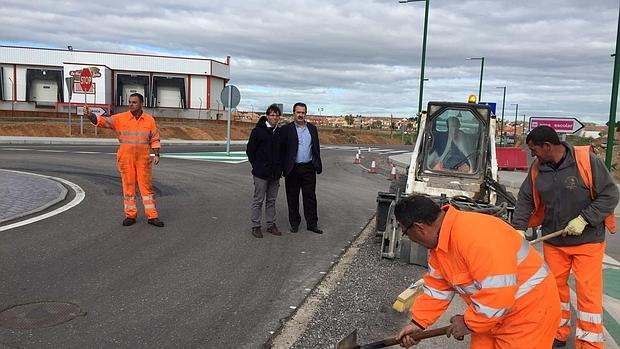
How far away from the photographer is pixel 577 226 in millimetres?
3967

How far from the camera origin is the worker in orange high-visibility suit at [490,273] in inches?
103

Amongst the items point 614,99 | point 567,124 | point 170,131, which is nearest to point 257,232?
point 567,124

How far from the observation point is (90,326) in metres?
4.29

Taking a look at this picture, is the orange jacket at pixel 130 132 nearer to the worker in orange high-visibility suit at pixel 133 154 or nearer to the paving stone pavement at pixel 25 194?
the worker in orange high-visibility suit at pixel 133 154

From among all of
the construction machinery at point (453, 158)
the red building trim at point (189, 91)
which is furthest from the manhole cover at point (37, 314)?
the red building trim at point (189, 91)

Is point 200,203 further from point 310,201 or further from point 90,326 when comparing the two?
point 90,326

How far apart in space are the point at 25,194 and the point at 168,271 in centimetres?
589

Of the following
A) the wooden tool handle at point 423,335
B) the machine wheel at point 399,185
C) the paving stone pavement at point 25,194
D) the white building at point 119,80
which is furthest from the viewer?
the white building at point 119,80

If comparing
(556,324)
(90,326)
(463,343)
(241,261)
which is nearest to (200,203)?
(241,261)

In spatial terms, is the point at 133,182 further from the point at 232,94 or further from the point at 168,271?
the point at 232,94

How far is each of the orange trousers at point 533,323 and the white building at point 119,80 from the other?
5239 centimetres

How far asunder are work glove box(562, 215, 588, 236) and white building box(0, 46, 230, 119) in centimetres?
5160

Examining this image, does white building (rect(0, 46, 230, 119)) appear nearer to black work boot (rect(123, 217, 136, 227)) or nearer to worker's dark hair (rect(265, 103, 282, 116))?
black work boot (rect(123, 217, 136, 227))

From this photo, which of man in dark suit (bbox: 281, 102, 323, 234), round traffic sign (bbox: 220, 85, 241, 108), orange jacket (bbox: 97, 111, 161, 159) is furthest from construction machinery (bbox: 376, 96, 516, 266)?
round traffic sign (bbox: 220, 85, 241, 108)
